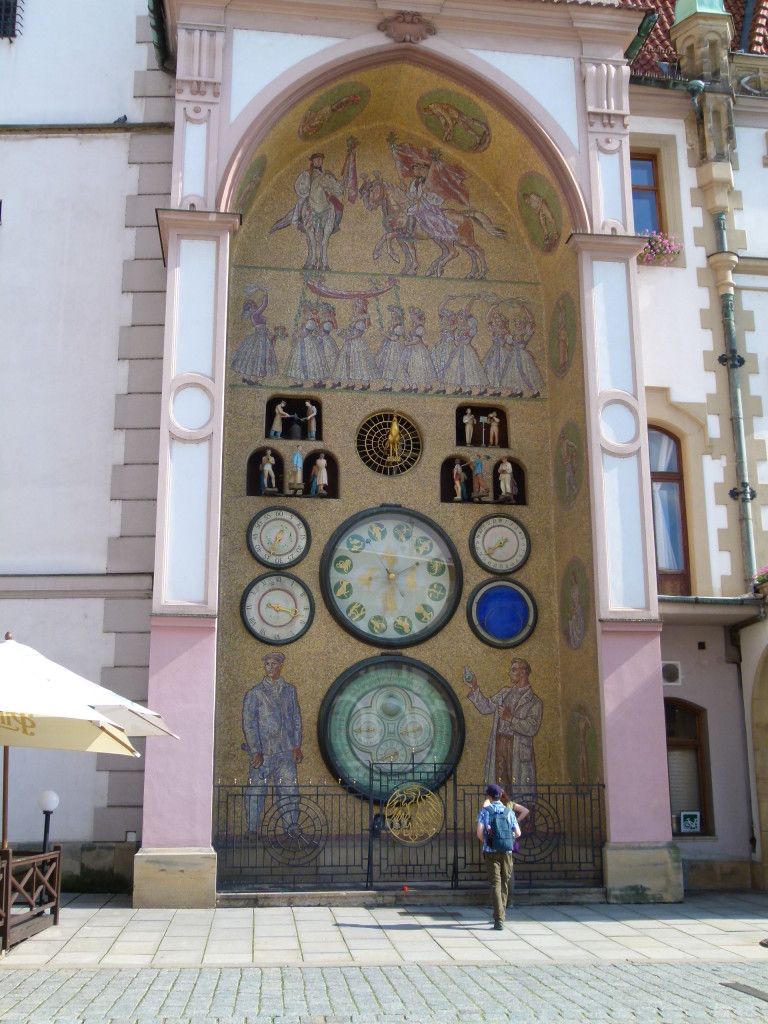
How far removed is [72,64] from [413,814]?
10.7 m

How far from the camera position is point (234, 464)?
560 inches

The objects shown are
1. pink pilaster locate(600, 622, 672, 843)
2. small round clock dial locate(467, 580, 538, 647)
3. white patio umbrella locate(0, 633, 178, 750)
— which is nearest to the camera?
white patio umbrella locate(0, 633, 178, 750)

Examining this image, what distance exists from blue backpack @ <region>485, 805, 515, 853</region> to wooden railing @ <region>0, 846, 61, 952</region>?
12.9 ft

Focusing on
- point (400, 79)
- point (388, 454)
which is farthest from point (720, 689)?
point (400, 79)

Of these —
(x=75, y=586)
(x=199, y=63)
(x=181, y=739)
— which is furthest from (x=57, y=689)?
(x=199, y=63)

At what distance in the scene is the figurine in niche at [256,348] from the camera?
572 inches

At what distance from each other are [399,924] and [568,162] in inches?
361

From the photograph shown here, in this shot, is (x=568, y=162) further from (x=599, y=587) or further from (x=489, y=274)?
(x=599, y=587)

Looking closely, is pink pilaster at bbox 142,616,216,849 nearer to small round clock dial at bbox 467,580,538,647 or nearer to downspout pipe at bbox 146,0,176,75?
small round clock dial at bbox 467,580,538,647

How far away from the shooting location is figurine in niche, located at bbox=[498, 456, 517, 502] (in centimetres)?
1465

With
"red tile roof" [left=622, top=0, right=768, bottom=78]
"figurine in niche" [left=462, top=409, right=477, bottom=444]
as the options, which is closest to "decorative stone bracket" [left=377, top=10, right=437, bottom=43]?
"red tile roof" [left=622, top=0, right=768, bottom=78]

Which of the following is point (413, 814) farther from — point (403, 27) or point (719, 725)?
point (403, 27)

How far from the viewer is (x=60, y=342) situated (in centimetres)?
1404

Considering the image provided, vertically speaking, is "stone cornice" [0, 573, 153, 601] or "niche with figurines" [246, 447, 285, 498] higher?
"niche with figurines" [246, 447, 285, 498]
